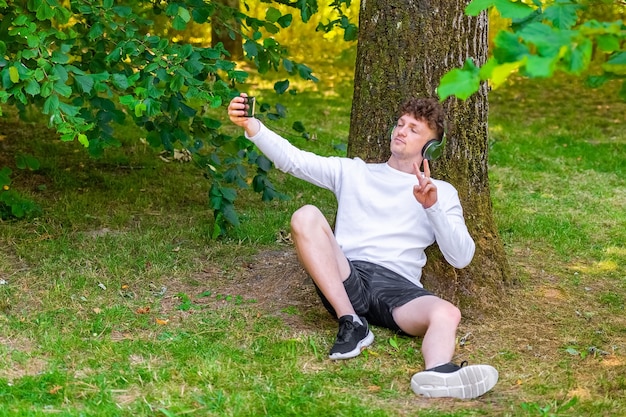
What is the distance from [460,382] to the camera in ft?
11.3

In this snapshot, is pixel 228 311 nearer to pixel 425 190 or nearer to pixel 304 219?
pixel 304 219

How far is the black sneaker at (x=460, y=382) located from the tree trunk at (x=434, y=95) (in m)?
1.06

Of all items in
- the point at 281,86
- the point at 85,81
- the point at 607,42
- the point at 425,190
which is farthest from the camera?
the point at 281,86

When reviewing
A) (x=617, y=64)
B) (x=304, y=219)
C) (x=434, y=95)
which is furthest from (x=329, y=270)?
(x=617, y=64)

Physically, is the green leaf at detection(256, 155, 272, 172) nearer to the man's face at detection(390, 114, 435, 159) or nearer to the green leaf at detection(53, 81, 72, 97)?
the man's face at detection(390, 114, 435, 159)

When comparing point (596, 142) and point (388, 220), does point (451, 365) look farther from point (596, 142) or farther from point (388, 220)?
point (596, 142)

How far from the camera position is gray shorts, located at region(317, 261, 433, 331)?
13.2 feet

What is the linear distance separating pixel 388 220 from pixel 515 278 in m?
1.18

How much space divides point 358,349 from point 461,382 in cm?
56

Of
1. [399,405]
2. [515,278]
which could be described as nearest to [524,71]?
[399,405]

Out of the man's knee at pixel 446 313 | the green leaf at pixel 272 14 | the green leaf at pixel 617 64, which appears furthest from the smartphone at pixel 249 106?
the green leaf at pixel 617 64

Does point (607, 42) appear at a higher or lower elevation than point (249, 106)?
higher

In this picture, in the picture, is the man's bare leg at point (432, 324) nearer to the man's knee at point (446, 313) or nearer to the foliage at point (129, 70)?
the man's knee at point (446, 313)

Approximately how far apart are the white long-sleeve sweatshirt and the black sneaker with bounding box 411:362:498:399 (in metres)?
0.73
